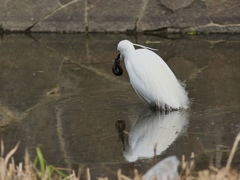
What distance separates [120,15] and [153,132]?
14.1ft

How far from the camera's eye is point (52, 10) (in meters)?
9.82

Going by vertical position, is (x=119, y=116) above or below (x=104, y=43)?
below

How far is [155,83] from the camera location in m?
6.14

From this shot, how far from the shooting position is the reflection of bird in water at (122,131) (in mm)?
5431

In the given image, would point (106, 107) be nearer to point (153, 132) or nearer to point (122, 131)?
point (122, 131)

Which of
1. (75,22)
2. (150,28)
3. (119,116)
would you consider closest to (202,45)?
(150,28)

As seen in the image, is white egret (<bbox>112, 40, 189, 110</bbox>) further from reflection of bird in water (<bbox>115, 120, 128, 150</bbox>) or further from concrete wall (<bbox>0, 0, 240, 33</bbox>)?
concrete wall (<bbox>0, 0, 240, 33</bbox>)

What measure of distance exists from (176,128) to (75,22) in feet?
14.4

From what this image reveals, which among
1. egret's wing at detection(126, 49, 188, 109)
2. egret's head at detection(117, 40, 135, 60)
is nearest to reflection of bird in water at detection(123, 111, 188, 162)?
egret's wing at detection(126, 49, 188, 109)

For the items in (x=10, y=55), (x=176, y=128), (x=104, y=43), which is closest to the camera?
(x=176, y=128)

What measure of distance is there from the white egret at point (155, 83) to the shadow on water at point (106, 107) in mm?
106

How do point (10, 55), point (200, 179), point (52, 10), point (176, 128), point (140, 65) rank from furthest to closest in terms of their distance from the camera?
point (52, 10), point (10, 55), point (140, 65), point (176, 128), point (200, 179)

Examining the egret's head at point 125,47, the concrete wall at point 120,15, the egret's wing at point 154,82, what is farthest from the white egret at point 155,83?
the concrete wall at point 120,15

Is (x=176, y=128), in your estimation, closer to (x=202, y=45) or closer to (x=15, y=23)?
(x=202, y=45)
